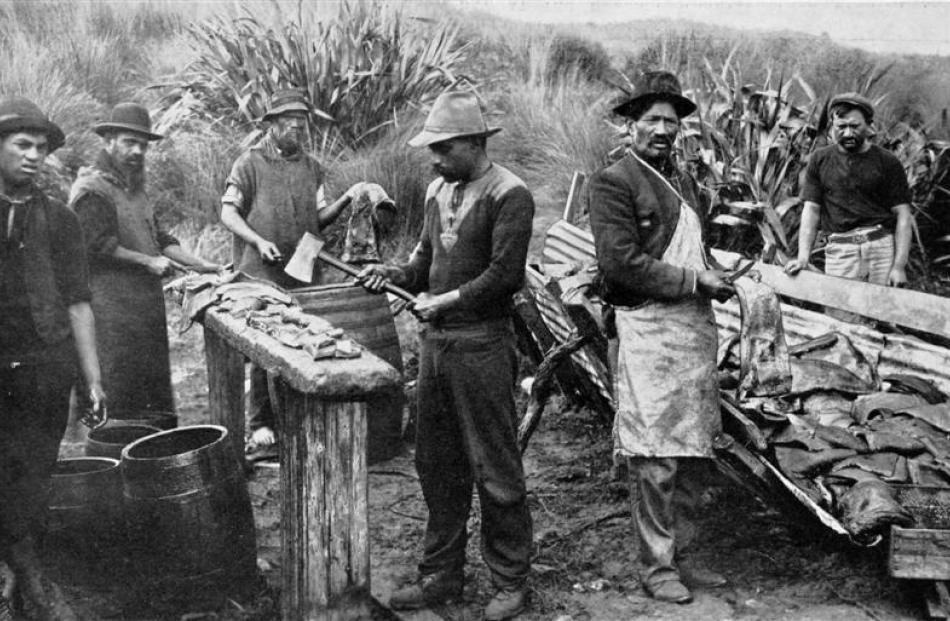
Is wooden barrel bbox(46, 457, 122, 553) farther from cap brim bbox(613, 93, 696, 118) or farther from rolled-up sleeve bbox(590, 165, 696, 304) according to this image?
cap brim bbox(613, 93, 696, 118)

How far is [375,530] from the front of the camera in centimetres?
481

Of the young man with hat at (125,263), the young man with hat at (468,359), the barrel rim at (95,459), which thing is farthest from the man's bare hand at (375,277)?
the young man with hat at (125,263)

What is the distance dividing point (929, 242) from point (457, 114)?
6195 millimetres

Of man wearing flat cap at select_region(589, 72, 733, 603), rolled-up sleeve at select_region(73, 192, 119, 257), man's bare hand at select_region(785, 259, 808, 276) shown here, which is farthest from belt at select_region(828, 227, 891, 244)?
rolled-up sleeve at select_region(73, 192, 119, 257)

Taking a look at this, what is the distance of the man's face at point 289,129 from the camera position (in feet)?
19.0

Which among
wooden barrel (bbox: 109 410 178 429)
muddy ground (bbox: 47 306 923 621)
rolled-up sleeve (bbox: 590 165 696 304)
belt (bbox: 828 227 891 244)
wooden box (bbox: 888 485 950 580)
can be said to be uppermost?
rolled-up sleeve (bbox: 590 165 696 304)

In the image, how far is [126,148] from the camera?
17.2ft

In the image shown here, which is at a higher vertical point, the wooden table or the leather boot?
the wooden table

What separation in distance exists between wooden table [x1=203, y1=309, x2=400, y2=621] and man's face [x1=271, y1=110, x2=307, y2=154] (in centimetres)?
255

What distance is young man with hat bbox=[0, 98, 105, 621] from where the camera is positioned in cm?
354

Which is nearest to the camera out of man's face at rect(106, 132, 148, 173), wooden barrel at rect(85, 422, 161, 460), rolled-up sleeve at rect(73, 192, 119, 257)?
wooden barrel at rect(85, 422, 161, 460)

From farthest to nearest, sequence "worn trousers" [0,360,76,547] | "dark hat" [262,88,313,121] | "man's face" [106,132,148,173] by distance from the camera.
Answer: "dark hat" [262,88,313,121]
"man's face" [106,132,148,173]
"worn trousers" [0,360,76,547]

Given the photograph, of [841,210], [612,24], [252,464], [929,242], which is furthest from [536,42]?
[252,464]

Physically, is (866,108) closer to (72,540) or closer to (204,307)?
(204,307)
